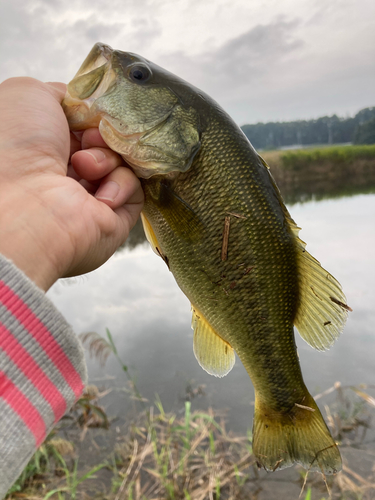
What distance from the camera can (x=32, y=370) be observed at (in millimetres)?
1021

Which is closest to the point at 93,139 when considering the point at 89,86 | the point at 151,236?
the point at 89,86

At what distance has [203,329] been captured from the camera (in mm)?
1833

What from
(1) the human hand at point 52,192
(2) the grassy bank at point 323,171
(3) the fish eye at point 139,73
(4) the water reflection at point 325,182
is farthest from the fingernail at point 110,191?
(4) the water reflection at point 325,182

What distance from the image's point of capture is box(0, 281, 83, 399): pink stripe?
0.99 metres

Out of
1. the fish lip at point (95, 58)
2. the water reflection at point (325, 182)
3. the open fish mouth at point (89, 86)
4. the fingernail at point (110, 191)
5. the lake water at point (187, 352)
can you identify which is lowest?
the lake water at point (187, 352)

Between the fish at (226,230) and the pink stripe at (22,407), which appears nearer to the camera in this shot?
the pink stripe at (22,407)

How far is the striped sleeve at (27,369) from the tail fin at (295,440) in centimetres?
110

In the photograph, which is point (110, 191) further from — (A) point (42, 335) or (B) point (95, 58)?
(A) point (42, 335)

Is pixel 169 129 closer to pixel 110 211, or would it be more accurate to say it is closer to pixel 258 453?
pixel 110 211

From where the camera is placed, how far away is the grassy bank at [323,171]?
A: 21484mm

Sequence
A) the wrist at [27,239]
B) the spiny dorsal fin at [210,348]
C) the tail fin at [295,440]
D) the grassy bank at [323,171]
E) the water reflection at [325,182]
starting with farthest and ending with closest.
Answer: the water reflection at [325,182] → the grassy bank at [323,171] → the spiny dorsal fin at [210,348] → the tail fin at [295,440] → the wrist at [27,239]

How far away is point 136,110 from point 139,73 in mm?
215

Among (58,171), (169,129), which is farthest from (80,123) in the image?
(169,129)

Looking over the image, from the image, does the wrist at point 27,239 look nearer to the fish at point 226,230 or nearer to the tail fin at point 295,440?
the fish at point 226,230
